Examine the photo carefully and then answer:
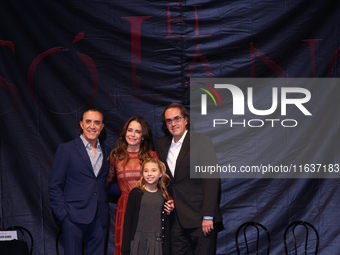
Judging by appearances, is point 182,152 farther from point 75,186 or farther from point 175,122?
point 75,186

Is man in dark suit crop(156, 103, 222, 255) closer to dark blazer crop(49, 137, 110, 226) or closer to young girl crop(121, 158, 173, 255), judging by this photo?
young girl crop(121, 158, 173, 255)

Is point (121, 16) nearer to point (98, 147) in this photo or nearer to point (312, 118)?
point (98, 147)

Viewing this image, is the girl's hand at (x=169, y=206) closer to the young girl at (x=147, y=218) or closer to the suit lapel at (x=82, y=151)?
the young girl at (x=147, y=218)

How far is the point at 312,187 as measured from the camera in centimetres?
375

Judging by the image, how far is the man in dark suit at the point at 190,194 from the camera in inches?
121

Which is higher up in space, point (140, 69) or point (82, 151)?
point (140, 69)

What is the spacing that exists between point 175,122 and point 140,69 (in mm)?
928

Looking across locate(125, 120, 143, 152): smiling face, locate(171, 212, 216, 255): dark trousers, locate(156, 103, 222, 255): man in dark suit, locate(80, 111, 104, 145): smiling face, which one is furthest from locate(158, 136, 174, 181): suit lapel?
locate(80, 111, 104, 145): smiling face

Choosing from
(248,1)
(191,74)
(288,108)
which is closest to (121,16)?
(191,74)

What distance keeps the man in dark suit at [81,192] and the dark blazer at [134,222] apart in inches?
13.9

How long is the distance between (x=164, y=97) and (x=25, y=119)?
4.96ft

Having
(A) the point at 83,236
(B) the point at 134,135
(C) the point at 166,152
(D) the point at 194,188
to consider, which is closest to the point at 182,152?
(C) the point at 166,152

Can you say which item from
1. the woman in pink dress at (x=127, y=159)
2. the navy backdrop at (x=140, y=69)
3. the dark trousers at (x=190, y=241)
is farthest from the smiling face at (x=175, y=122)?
the dark trousers at (x=190, y=241)

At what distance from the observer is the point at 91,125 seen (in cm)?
327
